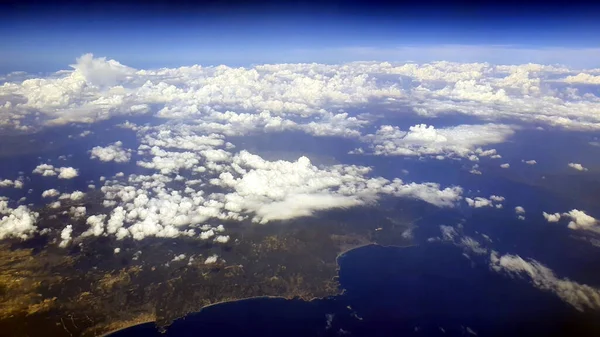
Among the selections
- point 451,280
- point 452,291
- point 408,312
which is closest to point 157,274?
point 408,312

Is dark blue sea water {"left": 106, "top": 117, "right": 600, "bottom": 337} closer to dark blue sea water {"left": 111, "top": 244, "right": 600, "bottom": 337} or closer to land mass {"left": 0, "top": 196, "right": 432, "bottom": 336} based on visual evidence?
dark blue sea water {"left": 111, "top": 244, "right": 600, "bottom": 337}

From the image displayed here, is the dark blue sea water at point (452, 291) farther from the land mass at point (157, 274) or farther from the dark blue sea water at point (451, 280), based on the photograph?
the land mass at point (157, 274)

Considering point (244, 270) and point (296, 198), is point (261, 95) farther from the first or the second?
point (244, 270)

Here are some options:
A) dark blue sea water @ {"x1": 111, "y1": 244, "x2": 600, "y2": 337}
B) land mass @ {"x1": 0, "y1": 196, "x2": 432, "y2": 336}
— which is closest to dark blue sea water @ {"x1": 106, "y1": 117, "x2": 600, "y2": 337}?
dark blue sea water @ {"x1": 111, "y1": 244, "x2": 600, "y2": 337}

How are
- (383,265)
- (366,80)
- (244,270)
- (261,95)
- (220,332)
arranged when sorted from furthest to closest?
(366,80) → (261,95) → (383,265) → (244,270) → (220,332)

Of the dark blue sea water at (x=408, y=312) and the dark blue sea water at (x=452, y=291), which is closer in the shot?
the dark blue sea water at (x=408, y=312)

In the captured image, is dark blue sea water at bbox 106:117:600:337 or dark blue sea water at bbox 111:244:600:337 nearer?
dark blue sea water at bbox 111:244:600:337

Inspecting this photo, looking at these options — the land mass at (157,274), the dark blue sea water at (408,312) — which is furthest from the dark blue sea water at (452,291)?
the land mass at (157,274)

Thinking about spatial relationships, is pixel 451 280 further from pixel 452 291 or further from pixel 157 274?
pixel 157 274

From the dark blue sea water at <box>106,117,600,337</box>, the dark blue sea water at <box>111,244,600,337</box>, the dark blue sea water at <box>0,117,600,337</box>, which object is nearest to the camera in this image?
the dark blue sea water at <box>111,244,600,337</box>

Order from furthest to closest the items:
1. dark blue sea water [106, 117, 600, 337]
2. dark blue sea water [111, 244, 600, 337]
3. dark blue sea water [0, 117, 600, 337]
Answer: dark blue sea water [0, 117, 600, 337], dark blue sea water [106, 117, 600, 337], dark blue sea water [111, 244, 600, 337]

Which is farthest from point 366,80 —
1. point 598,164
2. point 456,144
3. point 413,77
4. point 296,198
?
point 296,198
